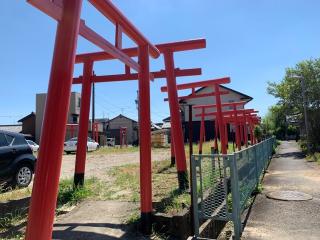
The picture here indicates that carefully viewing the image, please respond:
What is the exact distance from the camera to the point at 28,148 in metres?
9.91

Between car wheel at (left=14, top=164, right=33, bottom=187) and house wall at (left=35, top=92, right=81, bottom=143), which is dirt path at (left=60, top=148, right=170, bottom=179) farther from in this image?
house wall at (left=35, top=92, right=81, bottom=143)

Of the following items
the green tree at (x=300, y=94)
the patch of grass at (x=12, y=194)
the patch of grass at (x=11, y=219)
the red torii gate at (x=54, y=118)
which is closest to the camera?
the red torii gate at (x=54, y=118)

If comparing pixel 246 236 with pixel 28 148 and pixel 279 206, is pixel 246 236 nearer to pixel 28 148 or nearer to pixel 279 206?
pixel 279 206

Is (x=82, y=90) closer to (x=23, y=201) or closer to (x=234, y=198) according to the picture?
(x=23, y=201)

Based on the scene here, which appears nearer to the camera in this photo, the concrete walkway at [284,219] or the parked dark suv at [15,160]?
the concrete walkway at [284,219]

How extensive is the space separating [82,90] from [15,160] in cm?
261

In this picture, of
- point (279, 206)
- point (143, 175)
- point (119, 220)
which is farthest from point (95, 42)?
point (279, 206)

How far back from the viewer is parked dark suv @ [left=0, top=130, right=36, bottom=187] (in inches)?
354

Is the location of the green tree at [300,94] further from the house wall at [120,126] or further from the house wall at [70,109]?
the house wall at [120,126]

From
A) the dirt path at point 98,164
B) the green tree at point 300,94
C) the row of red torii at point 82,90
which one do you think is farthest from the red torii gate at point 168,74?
the green tree at point 300,94

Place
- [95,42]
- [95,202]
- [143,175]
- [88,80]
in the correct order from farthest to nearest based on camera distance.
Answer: [88,80]
[95,202]
[143,175]
[95,42]

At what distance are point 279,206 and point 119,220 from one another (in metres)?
4.18

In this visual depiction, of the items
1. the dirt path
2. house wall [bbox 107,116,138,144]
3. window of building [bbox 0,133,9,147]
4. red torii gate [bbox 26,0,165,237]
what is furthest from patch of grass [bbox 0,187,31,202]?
house wall [bbox 107,116,138,144]

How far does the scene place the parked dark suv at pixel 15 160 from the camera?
354 inches
